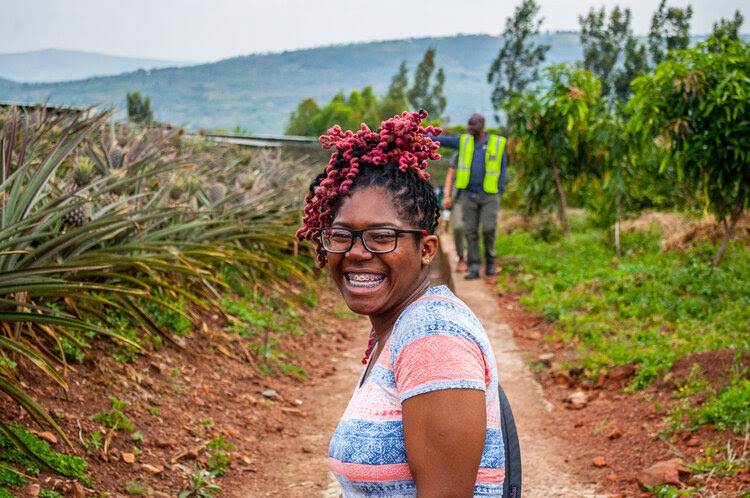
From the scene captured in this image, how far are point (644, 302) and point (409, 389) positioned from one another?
5.85 meters

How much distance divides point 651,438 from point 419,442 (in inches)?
128

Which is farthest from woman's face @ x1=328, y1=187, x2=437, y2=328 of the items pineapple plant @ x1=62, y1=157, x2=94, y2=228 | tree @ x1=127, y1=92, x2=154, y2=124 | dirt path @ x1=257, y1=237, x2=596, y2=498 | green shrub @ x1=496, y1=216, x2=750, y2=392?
tree @ x1=127, y1=92, x2=154, y2=124

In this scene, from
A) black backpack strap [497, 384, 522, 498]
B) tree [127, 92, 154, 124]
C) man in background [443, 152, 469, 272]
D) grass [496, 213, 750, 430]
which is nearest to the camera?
black backpack strap [497, 384, 522, 498]

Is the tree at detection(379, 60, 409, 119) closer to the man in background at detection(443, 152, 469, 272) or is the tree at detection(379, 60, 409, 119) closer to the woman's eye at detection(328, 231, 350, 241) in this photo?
the man in background at detection(443, 152, 469, 272)

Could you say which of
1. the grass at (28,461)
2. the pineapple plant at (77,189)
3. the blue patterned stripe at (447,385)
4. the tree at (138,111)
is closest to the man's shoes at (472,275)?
the tree at (138,111)

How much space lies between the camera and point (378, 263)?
1.84 metres

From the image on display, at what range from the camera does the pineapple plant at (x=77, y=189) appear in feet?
14.4

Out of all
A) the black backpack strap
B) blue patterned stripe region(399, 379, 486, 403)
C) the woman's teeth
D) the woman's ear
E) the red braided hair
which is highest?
the red braided hair

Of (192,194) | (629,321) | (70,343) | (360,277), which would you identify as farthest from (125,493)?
(629,321)

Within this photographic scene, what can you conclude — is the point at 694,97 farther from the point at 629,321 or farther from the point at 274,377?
the point at 274,377

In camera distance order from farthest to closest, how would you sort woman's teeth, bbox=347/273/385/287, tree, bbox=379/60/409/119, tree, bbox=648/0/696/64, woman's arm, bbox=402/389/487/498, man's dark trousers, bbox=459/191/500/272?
tree, bbox=379/60/409/119
tree, bbox=648/0/696/64
man's dark trousers, bbox=459/191/500/272
woman's teeth, bbox=347/273/385/287
woman's arm, bbox=402/389/487/498

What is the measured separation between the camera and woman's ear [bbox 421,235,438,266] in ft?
6.21

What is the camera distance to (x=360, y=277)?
186cm

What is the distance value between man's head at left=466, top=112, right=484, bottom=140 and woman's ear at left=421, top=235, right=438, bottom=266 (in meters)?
7.14
